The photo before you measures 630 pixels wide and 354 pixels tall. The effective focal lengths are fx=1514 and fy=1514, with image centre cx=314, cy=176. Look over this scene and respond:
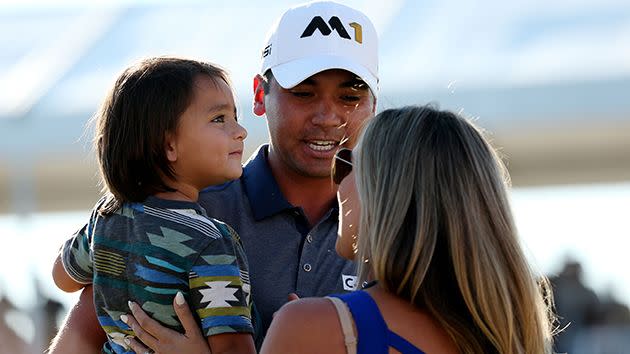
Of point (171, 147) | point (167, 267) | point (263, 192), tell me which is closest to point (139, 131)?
point (171, 147)

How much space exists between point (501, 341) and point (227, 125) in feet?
3.02

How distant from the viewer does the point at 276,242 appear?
13.3ft

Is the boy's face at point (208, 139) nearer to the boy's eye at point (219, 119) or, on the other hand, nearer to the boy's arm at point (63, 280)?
the boy's eye at point (219, 119)

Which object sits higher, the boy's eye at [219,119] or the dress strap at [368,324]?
the boy's eye at [219,119]

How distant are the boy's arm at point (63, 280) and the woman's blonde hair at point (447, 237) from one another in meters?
0.95

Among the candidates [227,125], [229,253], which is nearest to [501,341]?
[229,253]

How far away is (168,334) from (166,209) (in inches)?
11.4

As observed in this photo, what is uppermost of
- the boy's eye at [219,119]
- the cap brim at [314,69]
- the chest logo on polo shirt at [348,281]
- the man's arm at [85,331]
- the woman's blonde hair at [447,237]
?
the cap brim at [314,69]

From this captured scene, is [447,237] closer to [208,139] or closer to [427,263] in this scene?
[427,263]

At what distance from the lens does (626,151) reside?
9125 millimetres

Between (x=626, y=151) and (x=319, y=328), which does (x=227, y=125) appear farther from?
(x=626, y=151)

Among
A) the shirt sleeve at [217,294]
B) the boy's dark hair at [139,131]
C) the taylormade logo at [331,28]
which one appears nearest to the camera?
the shirt sleeve at [217,294]

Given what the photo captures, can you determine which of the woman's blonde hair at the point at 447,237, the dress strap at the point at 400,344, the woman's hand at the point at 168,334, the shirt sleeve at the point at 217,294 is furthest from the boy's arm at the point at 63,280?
the dress strap at the point at 400,344

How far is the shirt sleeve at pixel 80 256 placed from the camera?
3.68m
